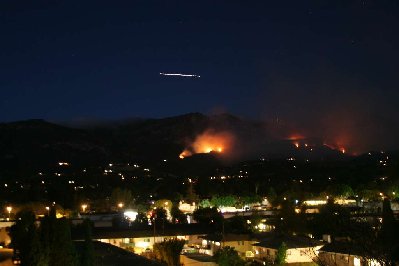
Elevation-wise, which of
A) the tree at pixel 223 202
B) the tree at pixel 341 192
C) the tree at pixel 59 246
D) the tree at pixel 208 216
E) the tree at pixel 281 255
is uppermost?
the tree at pixel 341 192

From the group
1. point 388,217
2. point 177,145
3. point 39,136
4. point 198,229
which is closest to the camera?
point 388,217

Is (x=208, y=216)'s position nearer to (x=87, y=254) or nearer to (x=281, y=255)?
(x=281, y=255)

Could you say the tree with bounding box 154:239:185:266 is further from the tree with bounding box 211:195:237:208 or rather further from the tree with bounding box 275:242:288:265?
the tree with bounding box 211:195:237:208

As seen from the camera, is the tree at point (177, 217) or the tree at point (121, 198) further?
the tree at point (121, 198)

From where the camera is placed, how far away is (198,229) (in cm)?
2794

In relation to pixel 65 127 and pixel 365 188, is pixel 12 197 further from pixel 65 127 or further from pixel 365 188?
pixel 65 127

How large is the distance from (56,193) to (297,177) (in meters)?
32.1

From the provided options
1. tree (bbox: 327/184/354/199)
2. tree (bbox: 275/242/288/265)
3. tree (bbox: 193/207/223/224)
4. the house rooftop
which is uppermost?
tree (bbox: 327/184/354/199)

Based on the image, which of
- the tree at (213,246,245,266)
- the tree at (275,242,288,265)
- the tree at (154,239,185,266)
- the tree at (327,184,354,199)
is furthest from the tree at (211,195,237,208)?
the tree at (213,246,245,266)

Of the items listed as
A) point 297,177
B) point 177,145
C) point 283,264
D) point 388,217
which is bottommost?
point 283,264

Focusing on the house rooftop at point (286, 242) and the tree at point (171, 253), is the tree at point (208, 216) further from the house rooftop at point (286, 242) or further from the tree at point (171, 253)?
the tree at point (171, 253)

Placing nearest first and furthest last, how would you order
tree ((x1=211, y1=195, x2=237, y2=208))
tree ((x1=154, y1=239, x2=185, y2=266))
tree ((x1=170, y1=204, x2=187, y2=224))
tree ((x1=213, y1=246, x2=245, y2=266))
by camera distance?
1. tree ((x1=213, y1=246, x2=245, y2=266))
2. tree ((x1=154, y1=239, x2=185, y2=266))
3. tree ((x1=170, y1=204, x2=187, y2=224))
4. tree ((x1=211, y1=195, x2=237, y2=208))

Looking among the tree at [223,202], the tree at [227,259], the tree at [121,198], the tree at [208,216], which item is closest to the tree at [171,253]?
the tree at [227,259]

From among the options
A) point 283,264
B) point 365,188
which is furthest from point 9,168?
point 283,264
